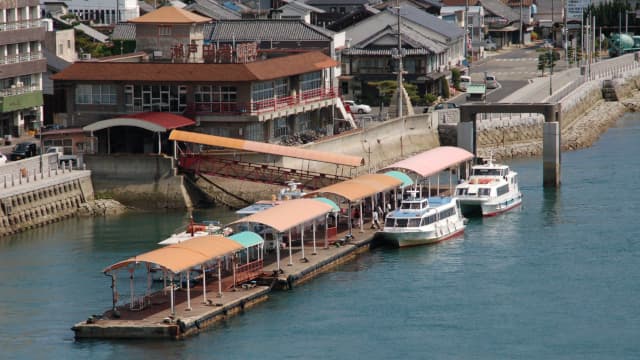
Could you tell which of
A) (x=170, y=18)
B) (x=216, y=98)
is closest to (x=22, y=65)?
(x=170, y=18)

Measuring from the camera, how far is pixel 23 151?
92250mm

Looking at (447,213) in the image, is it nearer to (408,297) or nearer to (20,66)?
(408,297)

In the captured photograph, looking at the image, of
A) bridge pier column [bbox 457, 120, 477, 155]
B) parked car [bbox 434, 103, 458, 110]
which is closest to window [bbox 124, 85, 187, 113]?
bridge pier column [bbox 457, 120, 477, 155]

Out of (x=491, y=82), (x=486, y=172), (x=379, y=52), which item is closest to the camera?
(x=486, y=172)

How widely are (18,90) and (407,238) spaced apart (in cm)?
3409

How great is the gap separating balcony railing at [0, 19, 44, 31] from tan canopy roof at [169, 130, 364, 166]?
55.1ft

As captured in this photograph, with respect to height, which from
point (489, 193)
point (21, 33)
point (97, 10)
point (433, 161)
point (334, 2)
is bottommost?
point (489, 193)

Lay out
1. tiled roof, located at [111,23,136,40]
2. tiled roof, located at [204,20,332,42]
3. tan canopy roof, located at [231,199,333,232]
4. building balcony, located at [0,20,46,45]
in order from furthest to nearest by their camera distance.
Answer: tiled roof, located at [111,23,136,40], tiled roof, located at [204,20,332,42], building balcony, located at [0,20,46,45], tan canopy roof, located at [231,199,333,232]

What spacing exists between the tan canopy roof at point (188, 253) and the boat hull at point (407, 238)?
1303cm

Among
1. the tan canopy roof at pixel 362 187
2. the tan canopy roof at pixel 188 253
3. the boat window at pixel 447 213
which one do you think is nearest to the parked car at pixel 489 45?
the tan canopy roof at pixel 362 187

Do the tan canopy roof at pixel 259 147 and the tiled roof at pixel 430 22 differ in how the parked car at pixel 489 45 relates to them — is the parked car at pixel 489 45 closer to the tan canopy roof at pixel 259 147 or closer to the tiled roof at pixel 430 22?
the tiled roof at pixel 430 22

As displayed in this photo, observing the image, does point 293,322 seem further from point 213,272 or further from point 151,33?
point 151,33

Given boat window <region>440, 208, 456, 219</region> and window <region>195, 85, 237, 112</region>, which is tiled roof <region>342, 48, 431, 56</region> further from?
boat window <region>440, 208, 456, 219</region>

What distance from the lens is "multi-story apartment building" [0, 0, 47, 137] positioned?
99625 mm
